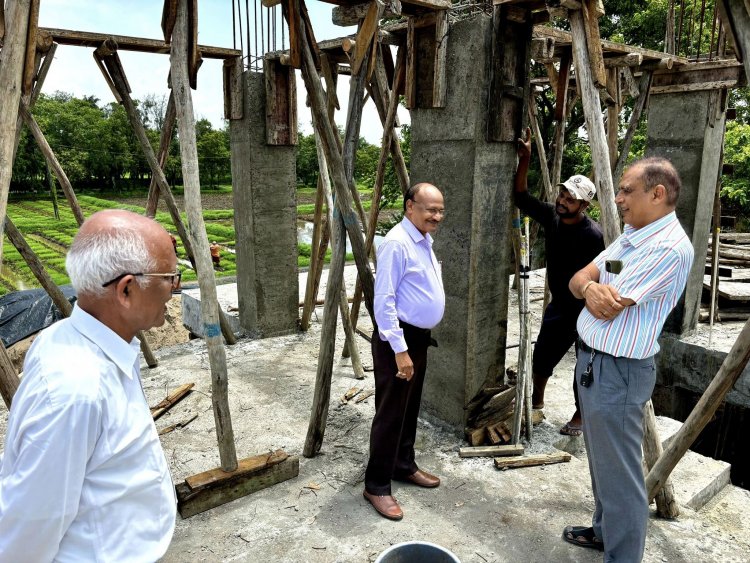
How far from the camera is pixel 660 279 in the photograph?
2461 mm

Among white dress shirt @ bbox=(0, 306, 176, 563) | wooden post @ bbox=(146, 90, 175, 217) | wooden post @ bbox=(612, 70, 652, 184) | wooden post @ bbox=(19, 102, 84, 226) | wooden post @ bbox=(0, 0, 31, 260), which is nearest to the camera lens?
white dress shirt @ bbox=(0, 306, 176, 563)

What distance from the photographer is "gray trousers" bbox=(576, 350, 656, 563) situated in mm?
2586

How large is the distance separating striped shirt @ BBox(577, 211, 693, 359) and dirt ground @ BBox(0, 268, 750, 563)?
1370 millimetres

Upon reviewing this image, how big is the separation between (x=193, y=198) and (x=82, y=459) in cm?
211

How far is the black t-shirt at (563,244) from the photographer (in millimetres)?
4055

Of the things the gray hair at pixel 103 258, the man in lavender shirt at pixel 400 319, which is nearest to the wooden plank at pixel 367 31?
the man in lavender shirt at pixel 400 319

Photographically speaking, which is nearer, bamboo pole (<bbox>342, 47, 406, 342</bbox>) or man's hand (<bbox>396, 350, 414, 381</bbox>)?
man's hand (<bbox>396, 350, 414, 381</bbox>)

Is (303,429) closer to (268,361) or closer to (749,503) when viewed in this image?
(268,361)

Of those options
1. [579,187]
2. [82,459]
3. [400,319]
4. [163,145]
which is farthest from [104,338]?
[163,145]

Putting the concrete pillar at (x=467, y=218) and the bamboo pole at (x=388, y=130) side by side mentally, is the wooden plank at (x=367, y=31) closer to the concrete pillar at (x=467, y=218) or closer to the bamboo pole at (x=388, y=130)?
the concrete pillar at (x=467, y=218)

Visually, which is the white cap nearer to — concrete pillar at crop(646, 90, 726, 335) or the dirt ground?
the dirt ground

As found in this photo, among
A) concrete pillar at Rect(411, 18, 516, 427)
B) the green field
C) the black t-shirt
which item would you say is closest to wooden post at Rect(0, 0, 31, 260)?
concrete pillar at Rect(411, 18, 516, 427)

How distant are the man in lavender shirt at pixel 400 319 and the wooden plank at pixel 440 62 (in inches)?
→ 42.1

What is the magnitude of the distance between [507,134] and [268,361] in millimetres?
3677
